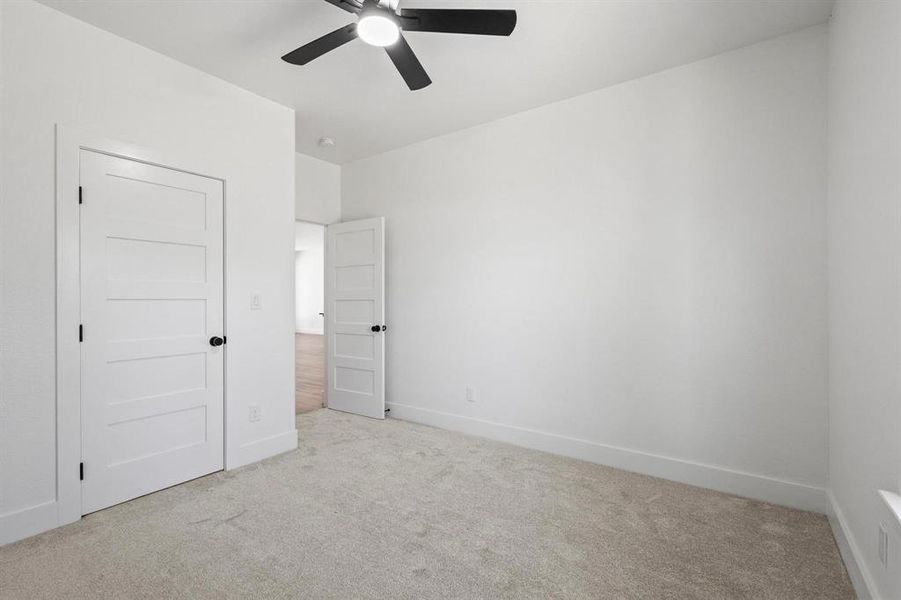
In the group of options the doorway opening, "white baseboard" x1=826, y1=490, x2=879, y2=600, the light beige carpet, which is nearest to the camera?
"white baseboard" x1=826, y1=490, x2=879, y2=600

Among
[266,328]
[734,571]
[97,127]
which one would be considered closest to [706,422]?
[734,571]

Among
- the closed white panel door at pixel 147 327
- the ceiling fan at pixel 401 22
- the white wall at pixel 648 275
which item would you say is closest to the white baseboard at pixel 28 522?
the closed white panel door at pixel 147 327

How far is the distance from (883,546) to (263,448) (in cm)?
344

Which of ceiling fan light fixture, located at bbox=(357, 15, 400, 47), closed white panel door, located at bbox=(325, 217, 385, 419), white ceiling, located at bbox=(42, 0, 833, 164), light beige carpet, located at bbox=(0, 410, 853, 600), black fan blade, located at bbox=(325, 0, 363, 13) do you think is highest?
white ceiling, located at bbox=(42, 0, 833, 164)

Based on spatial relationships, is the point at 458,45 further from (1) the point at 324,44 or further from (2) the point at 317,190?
(2) the point at 317,190

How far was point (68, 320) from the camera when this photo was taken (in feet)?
7.48

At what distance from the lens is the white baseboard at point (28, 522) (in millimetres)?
2066

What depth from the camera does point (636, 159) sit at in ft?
9.72

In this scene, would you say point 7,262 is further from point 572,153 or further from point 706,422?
point 706,422

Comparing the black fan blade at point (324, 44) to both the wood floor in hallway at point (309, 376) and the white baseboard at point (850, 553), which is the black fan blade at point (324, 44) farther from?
the wood floor in hallway at point (309, 376)

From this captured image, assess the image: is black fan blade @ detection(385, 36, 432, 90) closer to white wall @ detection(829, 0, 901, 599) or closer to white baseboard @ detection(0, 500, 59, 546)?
white wall @ detection(829, 0, 901, 599)

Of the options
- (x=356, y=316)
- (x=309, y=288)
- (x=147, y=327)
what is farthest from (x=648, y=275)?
(x=309, y=288)

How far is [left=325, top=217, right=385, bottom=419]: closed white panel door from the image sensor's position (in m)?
4.23

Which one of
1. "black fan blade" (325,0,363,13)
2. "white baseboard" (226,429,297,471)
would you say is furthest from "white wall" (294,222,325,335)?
"black fan blade" (325,0,363,13)
